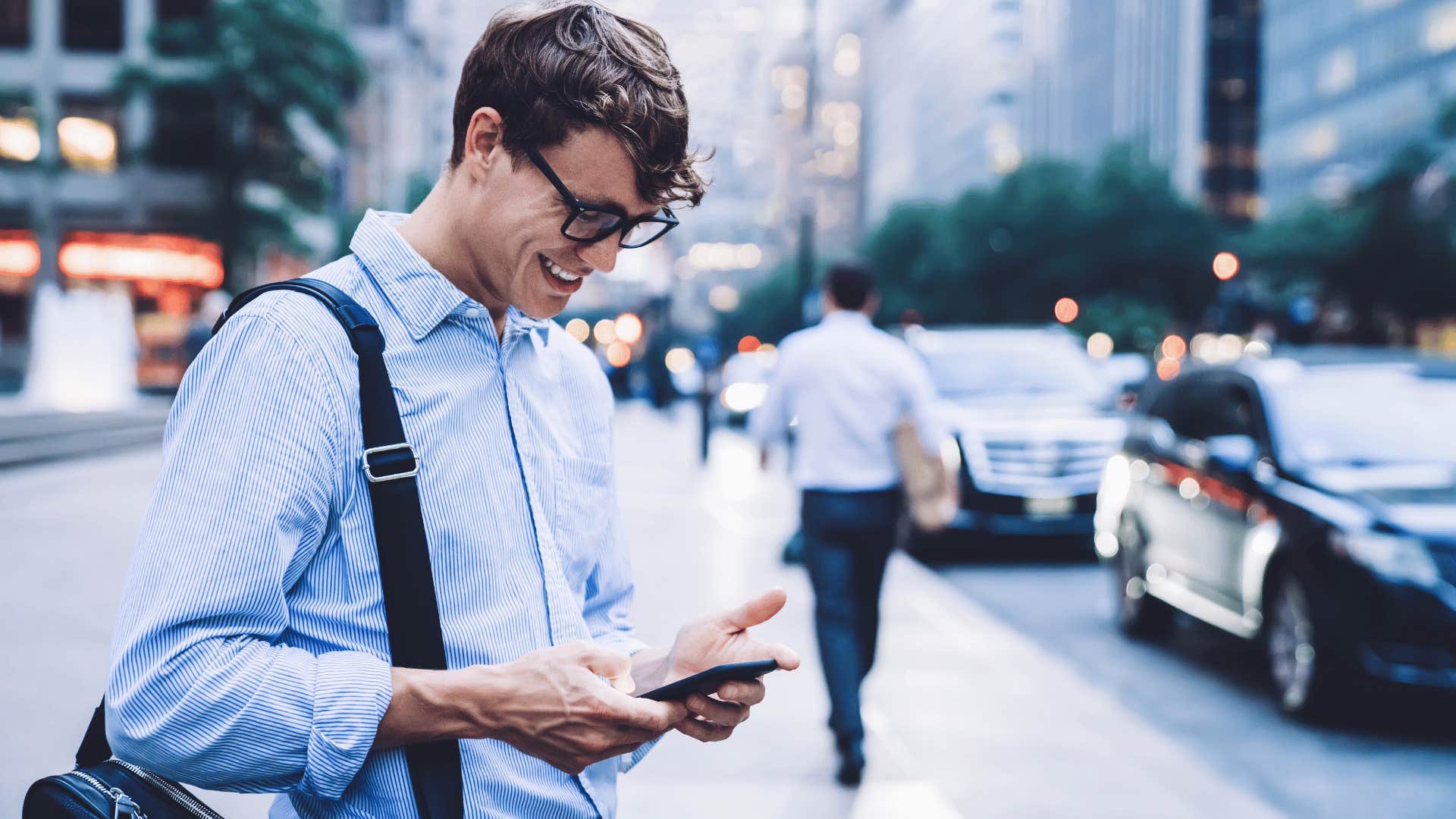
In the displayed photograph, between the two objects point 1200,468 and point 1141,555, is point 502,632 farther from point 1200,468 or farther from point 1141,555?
point 1141,555

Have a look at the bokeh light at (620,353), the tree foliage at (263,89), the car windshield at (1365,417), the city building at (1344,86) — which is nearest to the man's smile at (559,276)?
the car windshield at (1365,417)

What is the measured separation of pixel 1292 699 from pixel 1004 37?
118162 millimetres

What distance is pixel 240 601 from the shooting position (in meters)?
1.46

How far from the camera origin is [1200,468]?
811cm

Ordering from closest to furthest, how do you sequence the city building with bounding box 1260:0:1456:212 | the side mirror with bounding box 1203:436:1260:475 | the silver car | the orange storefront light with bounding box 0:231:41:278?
the side mirror with bounding box 1203:436:1260:475, the silver car, the orange storefront light with bounding box 0:231:41:278, the city building with bounding box 1260:0:1456:212

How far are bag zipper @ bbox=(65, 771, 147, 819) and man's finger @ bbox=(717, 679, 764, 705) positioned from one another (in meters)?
0.73

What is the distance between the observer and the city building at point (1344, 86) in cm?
6525

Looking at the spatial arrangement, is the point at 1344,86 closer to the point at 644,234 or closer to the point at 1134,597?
the point at 1134,597

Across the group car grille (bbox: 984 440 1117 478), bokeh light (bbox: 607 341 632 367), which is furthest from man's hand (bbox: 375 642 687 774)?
bokeh light (bbox: 607 341 632 367)

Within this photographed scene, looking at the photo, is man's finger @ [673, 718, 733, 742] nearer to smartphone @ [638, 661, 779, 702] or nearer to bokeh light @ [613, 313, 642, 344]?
smartphone @ [638, 661, 779, 702]

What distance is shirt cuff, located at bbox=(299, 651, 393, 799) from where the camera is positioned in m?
1.50

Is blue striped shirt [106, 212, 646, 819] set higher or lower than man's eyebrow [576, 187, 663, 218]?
lower

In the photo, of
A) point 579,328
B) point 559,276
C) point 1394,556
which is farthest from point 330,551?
point 579,328

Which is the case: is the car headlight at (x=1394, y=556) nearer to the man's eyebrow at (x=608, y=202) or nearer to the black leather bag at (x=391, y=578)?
the man's eyebrow at (x=608, y=202)
